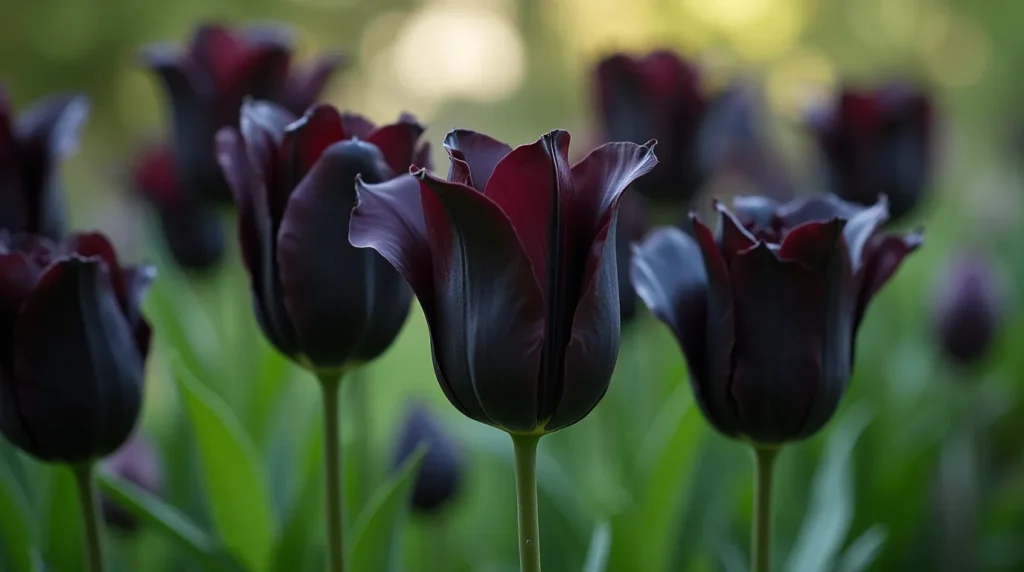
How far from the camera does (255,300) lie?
0.47 metres

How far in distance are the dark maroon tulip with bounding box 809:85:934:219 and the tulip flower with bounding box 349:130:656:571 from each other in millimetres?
616

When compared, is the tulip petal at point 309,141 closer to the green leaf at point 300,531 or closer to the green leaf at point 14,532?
the green leaf at point 300,531

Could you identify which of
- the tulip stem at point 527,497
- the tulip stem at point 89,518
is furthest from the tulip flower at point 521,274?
the tulip stem at point 89,518

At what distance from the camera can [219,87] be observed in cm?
75

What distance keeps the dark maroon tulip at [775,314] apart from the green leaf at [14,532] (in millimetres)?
462

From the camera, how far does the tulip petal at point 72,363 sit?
45 cm

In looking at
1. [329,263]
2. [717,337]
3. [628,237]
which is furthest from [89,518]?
[628,237]

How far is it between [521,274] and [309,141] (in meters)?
0.15

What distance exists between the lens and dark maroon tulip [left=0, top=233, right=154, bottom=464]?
0.45 metres

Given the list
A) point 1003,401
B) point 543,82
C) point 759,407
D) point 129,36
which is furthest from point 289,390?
point 543,82

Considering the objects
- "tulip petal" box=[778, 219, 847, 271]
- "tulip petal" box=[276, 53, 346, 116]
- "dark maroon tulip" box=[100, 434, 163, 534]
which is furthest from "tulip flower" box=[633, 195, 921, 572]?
"dark maroon tulip" box=[100, 434, 163, 534]

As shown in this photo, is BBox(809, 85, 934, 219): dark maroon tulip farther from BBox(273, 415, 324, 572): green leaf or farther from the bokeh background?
BBox(273, 415, 324, 572): green leaf

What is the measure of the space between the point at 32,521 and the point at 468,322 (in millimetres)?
516

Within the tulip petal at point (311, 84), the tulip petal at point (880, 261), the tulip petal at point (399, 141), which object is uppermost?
the tulip petal at point (311, 84)
